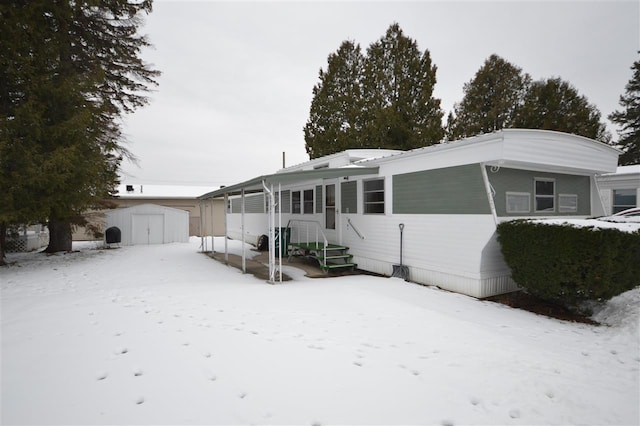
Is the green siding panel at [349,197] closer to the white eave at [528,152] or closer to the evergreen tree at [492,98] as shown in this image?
the white eave at [528,152]

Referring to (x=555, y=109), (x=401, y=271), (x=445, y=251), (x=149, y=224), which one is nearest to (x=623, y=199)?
(x=445, y=251)

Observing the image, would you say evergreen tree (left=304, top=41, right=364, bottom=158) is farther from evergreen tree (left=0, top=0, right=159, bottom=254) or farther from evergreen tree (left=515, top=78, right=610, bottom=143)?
evergreen tree (left=0, top=0, right=159, bottom=254)

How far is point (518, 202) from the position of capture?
7.54 m

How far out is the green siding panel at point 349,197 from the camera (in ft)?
34.3

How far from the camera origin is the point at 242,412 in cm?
288

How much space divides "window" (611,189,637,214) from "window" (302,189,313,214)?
1163 cm

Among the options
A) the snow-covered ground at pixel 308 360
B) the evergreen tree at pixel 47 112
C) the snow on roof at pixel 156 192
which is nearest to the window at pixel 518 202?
the snow-covered ground at pixel 308 360

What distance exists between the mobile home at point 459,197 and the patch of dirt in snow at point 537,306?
9.4 inches

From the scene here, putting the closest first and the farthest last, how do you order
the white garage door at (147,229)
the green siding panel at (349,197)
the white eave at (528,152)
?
1. the white eave at (528,152)
2. the green siding panel at (349,197)
3. the white garage door at (147,229)

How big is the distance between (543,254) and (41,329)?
8.17m

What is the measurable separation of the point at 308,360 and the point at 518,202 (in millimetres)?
6141

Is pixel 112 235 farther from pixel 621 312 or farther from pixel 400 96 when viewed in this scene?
pixel 621 312

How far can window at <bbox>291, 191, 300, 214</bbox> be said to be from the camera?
1349 centimetres

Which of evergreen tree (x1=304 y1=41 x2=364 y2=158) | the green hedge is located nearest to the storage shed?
evergreen tree (x1=304 y1=41 x2=364 y2=158)
